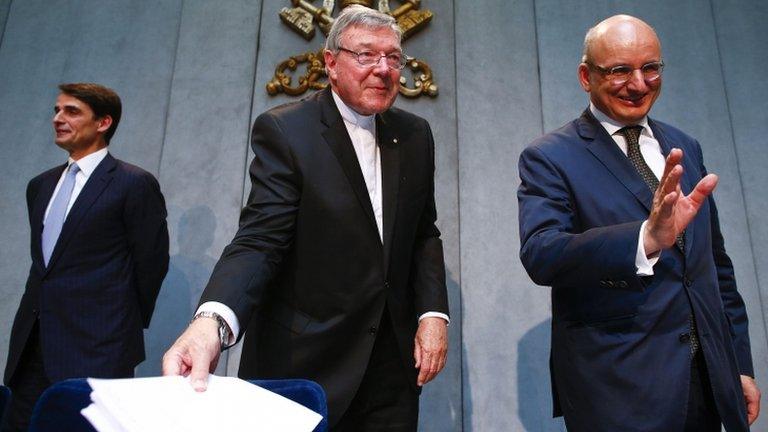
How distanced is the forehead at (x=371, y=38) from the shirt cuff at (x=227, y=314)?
0.81 meters

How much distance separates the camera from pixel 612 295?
140 cm

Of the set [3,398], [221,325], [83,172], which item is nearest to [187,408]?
[221,325]

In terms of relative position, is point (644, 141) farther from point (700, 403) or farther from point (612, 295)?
point (700, 403)

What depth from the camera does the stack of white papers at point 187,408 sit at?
2.55 feet

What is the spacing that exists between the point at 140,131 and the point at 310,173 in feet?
5.58

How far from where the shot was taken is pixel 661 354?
1.33 m

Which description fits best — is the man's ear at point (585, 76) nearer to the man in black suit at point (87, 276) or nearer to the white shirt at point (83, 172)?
the man in black suit at point (87, 276)

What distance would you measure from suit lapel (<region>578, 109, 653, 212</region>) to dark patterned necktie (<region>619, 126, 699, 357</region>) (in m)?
0.03

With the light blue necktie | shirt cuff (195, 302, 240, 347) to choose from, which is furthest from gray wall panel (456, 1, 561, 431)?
shirt cuff (195, 302, 240, 347)

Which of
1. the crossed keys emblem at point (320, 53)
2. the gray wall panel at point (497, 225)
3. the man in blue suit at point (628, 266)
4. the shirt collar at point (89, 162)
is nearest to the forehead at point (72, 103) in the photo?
the shirt collar at point (89, 162)

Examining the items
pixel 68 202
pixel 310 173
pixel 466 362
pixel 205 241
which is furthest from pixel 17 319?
pixel 466 362

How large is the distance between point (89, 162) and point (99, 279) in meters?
0.48

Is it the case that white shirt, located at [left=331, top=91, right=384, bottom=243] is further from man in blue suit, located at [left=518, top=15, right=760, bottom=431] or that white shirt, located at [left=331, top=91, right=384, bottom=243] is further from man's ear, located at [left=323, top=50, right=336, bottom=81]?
man in blue suit, located at [left=518, top=15, right=760, bottom=431]

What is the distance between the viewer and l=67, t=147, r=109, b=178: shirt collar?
7.84 feet
